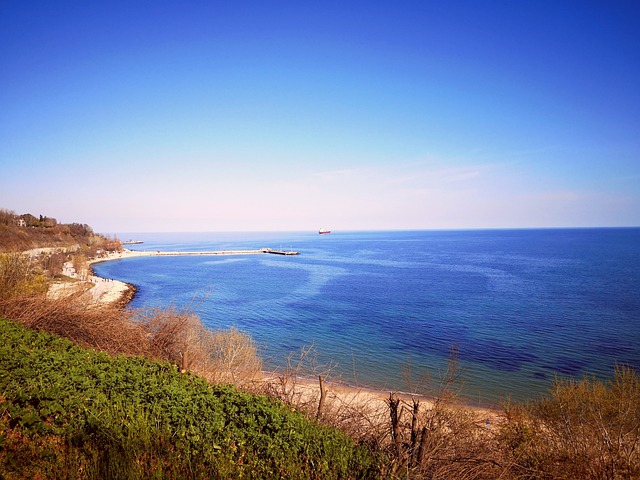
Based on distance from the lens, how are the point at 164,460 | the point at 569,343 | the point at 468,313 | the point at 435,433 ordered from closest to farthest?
the point at 164,460 < the point at 435,433 < the point at 569,343 < the point at 468,313

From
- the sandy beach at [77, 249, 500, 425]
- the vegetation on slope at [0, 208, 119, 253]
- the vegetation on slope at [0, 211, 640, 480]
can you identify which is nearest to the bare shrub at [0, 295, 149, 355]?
the sandy beach at [77, 249, 500, 425]

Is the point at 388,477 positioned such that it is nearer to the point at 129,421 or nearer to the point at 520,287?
the point at 129,421

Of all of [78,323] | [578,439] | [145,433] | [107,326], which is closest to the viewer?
[145,433]

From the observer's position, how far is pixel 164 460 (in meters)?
5.86

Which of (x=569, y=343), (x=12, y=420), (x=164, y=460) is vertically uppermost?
(x=12, y=420)

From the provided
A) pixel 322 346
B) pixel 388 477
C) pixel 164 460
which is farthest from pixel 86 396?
pixel 322 346

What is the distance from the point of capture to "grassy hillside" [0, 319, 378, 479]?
5656 millimetres

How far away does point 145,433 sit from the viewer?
6066 mm

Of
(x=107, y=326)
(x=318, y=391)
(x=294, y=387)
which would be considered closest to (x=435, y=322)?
(x=318, y=391)

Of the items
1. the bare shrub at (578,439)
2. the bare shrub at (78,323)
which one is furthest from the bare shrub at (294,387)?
the bare shrub at (78,323)

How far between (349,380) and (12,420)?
21.6 m

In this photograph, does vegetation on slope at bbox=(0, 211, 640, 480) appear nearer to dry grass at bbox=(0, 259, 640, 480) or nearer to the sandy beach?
dry grass at bbox=(0, 259, 640, 480)

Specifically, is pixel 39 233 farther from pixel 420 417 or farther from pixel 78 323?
pixel 420 417

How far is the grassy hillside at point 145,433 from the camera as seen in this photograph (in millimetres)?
5656
